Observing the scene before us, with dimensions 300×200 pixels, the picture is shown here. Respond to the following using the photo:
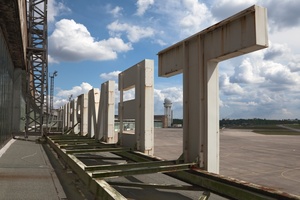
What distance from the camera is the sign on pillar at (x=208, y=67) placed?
18.2 feet

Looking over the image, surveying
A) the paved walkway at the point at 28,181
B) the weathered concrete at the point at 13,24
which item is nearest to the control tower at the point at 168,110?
the weathered concrete at the point at 13,24

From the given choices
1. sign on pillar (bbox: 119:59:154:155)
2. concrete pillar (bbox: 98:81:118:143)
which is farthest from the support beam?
sign on pillar (bbox: 119:59:154:155)

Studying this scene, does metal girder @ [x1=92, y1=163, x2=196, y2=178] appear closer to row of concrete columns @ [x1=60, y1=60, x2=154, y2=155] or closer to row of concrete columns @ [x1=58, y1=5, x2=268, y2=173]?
row of concrete columns @ [x1=58, y1=5, x2=268, y2=173]

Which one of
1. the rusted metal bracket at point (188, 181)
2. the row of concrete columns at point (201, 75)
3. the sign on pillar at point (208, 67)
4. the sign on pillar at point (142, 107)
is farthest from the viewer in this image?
the sign on pillar at point (142, 107)

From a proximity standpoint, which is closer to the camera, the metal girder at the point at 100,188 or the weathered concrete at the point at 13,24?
the metal girder at the point at 100,188

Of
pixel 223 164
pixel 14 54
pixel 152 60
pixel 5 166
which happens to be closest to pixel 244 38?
pixel 152 60

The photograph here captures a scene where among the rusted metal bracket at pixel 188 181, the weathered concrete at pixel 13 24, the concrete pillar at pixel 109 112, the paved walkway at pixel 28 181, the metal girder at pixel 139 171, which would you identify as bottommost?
the paved walkway at pixel 28 181

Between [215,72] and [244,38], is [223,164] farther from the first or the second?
[244,38]

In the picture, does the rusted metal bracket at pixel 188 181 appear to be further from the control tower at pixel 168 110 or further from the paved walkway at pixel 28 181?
the control tower at pixel 168 110

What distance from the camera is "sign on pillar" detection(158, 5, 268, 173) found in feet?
18.2

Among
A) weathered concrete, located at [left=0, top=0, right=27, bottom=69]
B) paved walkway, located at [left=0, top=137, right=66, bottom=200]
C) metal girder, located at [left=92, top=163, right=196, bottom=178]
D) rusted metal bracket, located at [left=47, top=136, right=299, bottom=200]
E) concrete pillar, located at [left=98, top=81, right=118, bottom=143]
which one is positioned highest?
weathered concrete, located at [left=0, top=0, right=27, bottom=69]

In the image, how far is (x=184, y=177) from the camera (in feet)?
20.5

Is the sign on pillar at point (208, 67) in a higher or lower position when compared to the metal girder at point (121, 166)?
higher

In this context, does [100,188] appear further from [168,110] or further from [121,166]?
[168,110]
